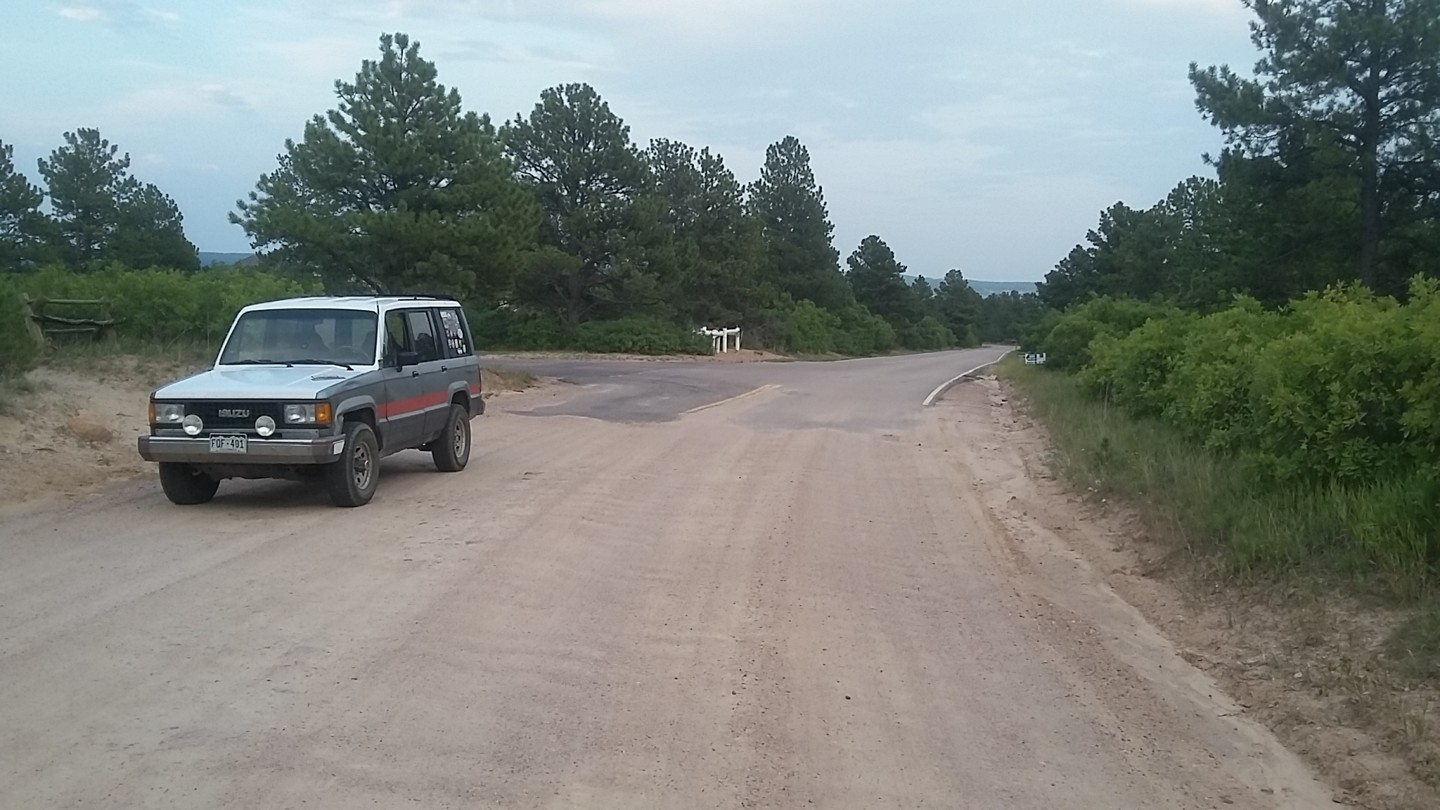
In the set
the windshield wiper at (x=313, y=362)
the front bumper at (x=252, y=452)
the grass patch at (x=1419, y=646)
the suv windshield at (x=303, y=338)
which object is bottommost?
the grass patch at (x=1419, y=646)

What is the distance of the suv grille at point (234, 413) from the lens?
35.2 ft

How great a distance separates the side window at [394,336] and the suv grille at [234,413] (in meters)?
1.70

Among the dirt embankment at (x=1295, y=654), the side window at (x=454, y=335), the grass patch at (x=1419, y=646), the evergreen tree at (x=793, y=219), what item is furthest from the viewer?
the evergreen tree at (x=793, y=219)

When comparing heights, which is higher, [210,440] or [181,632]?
[210,440]

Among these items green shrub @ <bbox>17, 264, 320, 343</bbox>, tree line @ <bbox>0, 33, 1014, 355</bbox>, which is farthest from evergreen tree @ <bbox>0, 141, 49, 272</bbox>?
green shrub @ <bbox>17, 264, 320, 343</bbox>

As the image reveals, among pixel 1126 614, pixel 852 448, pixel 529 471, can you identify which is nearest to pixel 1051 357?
pixel 852 448

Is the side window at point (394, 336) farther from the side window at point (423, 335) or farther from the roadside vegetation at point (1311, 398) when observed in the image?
the roadside vegetation at point (1311, 398)

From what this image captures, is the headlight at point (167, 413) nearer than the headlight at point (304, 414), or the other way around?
the headlight at point (304, 414)

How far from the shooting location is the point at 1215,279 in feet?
94.4

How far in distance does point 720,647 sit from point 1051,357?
1061 inches

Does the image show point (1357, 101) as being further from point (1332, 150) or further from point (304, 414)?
point (304, 414)

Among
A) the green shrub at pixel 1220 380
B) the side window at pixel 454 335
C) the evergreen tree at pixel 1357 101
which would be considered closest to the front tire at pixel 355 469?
the side window at pixel 454 335

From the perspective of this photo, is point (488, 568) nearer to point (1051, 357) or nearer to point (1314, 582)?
point (1314, 582)

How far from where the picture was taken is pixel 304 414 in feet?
35.2
